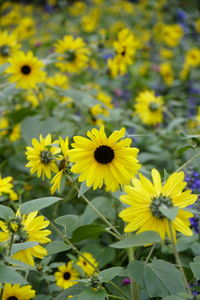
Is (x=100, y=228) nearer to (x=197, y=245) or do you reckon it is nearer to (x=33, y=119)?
(x=197, y=245)

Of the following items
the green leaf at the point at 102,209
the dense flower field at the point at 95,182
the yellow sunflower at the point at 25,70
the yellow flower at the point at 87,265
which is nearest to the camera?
the dense flower field at the point at 95,182

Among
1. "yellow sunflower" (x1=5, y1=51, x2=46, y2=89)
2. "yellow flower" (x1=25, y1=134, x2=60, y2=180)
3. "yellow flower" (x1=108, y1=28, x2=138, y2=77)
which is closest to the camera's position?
"yellow flower" (x1=25, y1=134, x2=60, y2=180)

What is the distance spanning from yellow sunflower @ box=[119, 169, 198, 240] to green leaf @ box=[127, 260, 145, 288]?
0.09 m

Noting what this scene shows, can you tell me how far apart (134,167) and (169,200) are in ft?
0.42

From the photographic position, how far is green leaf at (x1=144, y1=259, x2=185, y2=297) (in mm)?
825

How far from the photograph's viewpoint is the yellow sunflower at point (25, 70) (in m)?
1.70

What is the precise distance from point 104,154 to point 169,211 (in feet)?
0.84

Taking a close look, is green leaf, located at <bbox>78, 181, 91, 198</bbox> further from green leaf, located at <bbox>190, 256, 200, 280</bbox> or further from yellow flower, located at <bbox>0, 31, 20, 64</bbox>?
yellow flower, located at <bbox>0, 31, 20, 64</bbox>

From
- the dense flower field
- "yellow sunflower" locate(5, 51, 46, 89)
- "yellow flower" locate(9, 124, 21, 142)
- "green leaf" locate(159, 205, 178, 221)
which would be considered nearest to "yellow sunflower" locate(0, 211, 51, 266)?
the dense flower field

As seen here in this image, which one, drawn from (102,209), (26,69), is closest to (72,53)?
(26,69)

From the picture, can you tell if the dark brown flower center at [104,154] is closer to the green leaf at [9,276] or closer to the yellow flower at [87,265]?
the green leaf at [9,276]

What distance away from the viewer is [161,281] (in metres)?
0.85

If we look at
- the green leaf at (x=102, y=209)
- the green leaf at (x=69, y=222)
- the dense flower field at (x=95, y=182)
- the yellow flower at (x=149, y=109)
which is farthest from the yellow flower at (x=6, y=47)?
the green leaf at (x=69, y=222)

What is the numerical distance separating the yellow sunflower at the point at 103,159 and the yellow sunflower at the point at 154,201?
9 centimetres
